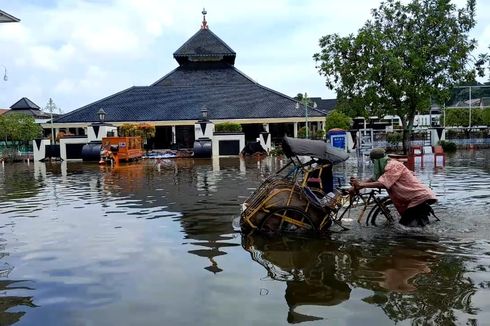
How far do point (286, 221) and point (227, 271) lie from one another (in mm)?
2046

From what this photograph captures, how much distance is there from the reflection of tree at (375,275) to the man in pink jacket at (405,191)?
29.5 inches

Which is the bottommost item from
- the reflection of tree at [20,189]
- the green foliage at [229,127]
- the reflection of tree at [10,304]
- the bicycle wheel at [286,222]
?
the reflection of tree at [10,304]

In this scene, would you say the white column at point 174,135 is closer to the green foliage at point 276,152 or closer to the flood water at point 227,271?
the green foliage at point 276,152

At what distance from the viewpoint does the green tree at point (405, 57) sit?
1059 inches

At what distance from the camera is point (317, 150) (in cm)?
858

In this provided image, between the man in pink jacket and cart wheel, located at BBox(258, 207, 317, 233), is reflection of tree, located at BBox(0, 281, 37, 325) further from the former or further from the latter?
the man in pink jacket

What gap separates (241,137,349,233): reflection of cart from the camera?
814 centimetres

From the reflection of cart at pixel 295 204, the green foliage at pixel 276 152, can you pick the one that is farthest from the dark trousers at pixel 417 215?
the green foliage at pixel 276 152

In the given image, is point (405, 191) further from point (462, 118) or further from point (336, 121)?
point (462, 118)

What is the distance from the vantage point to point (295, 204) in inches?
321

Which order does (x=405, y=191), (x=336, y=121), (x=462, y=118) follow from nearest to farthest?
(x=405, y=191) → (x=336, y=121) → (x=462, y=118)

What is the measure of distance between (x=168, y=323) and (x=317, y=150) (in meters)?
4.59

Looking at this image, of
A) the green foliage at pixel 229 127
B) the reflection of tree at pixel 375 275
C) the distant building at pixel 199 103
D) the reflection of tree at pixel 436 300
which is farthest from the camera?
the distant building at pixel 199 103

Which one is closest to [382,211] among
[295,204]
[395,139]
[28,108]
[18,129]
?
[295,204]
